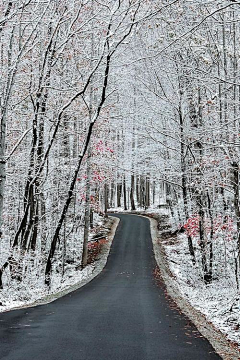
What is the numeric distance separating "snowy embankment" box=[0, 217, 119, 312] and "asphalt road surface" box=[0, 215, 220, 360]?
1404 millimetres

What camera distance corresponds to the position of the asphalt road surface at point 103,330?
532 cm

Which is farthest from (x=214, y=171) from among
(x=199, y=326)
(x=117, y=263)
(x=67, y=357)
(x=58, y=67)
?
(x=117, y=263)

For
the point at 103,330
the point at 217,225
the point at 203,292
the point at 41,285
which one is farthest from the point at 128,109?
the point at 103,330

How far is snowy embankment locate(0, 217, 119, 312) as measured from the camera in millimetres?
11297

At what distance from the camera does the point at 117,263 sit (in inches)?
776

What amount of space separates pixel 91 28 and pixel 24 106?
15.4 ft

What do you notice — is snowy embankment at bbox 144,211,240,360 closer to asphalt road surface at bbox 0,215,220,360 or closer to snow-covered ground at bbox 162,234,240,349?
snow-covered ground at bbox 162,234,240,349

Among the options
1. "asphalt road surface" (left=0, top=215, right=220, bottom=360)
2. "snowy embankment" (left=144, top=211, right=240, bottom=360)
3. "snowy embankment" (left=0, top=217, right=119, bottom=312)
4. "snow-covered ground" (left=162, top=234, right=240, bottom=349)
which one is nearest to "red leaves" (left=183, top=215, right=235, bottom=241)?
"snowy embankment" (left=144, top=211, right=240, bottom=360)

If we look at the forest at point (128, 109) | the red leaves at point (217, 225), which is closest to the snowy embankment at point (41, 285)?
the forest at point (128, 109)

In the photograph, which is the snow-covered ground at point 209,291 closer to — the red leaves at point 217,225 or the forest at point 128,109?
the forest at point 128,109

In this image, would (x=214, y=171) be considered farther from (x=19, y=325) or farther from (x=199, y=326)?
(x=19, y=325)

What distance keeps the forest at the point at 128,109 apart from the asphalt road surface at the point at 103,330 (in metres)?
1.38

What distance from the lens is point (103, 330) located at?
6.69 meters

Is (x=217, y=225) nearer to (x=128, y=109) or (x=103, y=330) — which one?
(x=128, y=109)
